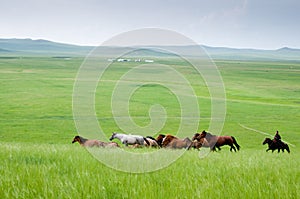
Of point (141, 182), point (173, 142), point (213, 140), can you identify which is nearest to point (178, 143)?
point (173, 142)

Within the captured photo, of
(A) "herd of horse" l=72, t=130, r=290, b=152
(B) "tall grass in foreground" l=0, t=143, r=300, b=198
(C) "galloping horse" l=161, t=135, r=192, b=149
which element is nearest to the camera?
(B) "tall grass in foreground" l=0, t=143, r=300, b=198

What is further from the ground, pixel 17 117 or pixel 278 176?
pixel 278 176

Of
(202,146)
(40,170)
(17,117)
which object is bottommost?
(17,117)

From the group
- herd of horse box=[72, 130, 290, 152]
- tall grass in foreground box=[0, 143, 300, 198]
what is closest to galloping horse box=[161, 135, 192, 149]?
herd of horse box=[72, 130, 290, 152]

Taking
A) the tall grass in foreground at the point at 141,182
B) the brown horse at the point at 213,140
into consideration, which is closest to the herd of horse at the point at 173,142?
the brown horse at the point at 213,140

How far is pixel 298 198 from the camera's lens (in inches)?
173

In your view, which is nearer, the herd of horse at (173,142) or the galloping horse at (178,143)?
the galloping horse at (178,143)

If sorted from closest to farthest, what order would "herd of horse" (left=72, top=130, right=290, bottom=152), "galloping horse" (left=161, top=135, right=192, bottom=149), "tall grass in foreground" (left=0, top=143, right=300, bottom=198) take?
"tall grass in foreground" (left=0, top=143, right=300, bottom=198), "galloping horse" (left=161, top=135, right=192, bottom=149), "herd of horse" (left=72, top=130, right=290, bottom=152)

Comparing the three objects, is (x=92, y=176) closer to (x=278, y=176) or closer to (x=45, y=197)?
(x=45, y=197)

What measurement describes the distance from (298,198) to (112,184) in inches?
91.1

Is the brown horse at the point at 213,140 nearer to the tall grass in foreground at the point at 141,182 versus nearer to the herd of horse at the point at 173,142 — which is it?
the herd of horse at the point at 173,142

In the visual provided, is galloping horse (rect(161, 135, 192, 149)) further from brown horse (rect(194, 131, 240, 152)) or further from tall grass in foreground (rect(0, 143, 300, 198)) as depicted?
tall grass in foreground (rect(0, 143, 300, 198))

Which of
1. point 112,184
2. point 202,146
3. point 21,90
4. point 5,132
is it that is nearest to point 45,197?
point 112,184

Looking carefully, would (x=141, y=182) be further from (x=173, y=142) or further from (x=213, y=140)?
(x=213, y=140)
